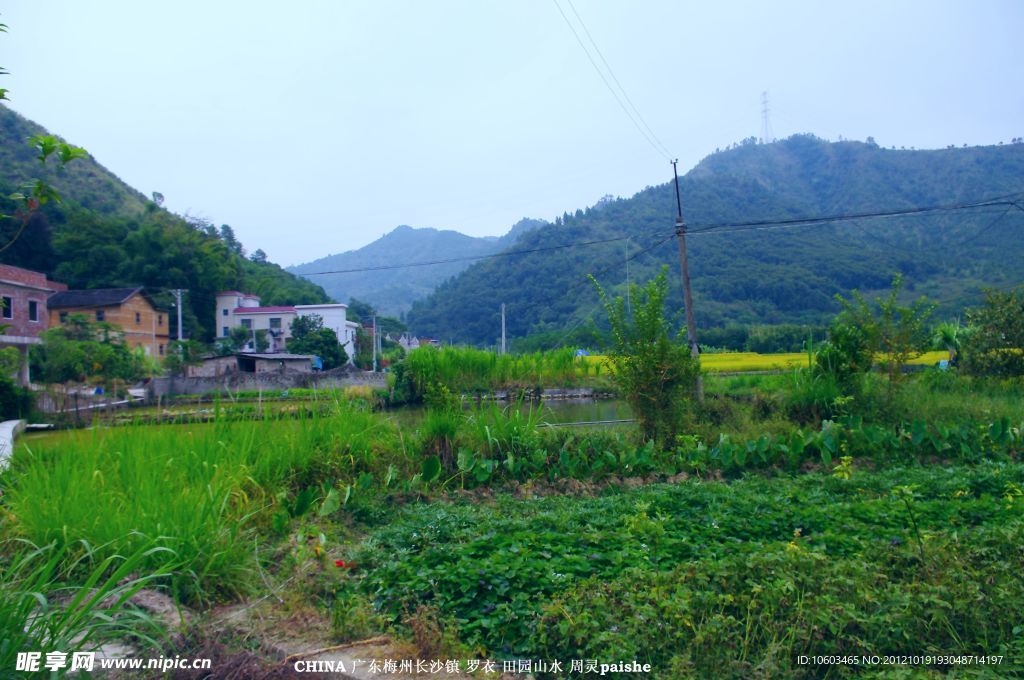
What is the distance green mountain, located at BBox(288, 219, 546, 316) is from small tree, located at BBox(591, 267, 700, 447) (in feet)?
141

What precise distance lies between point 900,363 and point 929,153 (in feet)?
149

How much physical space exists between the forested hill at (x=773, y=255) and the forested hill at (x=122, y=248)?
12.3m

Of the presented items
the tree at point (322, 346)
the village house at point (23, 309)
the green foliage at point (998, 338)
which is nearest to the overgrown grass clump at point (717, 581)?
the green foliage at point (998, 338)

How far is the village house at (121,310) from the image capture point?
23.9 meters

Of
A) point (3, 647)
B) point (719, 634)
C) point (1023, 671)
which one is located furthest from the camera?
point (719, 634)

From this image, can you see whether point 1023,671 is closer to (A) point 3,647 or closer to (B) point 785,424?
(A) point 3,647

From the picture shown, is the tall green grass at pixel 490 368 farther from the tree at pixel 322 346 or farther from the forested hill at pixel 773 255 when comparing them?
the tree at pixel 322 346

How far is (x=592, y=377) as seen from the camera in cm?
1557

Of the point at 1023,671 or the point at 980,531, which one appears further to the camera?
the point at 980,531

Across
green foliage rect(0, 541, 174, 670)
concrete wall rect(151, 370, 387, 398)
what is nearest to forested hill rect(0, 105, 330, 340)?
concrete wall rect(151, 370, 387, 398)

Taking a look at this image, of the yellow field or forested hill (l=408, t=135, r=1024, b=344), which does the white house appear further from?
the yellow field

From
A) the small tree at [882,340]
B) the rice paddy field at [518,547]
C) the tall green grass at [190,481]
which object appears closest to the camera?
the rice paddy field at [518,547]

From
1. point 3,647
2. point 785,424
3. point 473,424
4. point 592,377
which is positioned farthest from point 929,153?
point 3,647

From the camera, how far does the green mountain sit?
56438 mm
